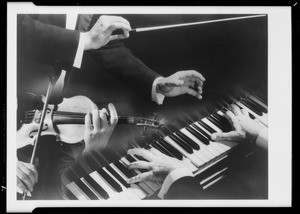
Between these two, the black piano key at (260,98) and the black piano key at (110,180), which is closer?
the black piano key at (110,180)

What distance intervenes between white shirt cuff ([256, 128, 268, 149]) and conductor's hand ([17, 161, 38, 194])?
144 cm

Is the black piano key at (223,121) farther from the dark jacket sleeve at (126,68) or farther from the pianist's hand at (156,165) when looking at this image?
the dark jacket sleeve at (126,68)

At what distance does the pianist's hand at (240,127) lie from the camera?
3135 millimetres

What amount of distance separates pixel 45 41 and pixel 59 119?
0.51 metres

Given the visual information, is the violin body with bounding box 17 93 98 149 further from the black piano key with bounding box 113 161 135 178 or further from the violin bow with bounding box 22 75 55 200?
the black piano key with bounding box 113 161 135 178

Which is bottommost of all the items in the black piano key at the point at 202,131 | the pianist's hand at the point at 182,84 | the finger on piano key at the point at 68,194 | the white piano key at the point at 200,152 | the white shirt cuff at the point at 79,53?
the finger on piano key at the point at 68,194

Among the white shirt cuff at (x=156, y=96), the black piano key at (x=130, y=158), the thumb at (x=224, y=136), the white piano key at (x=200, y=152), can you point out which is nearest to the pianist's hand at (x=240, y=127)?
the thumb at (x=224, y=136)

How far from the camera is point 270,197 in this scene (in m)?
3.21

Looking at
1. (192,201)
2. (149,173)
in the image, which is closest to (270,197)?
(192,201)

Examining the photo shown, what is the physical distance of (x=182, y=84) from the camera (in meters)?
3.18

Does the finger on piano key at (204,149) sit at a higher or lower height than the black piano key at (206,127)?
lower

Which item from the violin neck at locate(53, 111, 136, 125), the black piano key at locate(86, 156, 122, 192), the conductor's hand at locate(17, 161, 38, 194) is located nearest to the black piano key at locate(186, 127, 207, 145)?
the black piano key at locate(86, 156, 122, 192)

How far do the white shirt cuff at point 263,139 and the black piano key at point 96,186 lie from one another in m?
1.03

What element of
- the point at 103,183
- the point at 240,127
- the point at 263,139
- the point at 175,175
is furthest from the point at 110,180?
the point at 263,139
